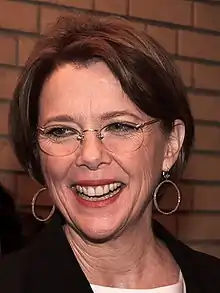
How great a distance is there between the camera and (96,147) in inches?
53.2

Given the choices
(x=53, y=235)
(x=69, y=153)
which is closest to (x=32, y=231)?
(x=53, y=235)

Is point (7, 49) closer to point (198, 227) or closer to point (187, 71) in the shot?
point (187, 71)

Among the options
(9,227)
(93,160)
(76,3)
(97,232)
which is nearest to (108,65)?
(93,160)

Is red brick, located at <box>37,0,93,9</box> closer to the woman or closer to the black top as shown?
the black top

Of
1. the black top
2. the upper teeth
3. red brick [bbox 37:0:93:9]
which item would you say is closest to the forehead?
the upper teeth

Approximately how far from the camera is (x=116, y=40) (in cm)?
144

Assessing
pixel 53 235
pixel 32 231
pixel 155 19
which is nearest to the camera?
pixel 53 235

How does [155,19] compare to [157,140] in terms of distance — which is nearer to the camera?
[157,140]

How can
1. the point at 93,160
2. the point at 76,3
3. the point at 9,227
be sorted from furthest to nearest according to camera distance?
the point at 76,3 < the point at 9,227 < the point at 93,160

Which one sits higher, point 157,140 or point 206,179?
point 157,140

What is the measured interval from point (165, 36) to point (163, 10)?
8cm

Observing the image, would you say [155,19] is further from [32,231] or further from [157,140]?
[157,140]

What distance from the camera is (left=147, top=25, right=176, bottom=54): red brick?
259 cm

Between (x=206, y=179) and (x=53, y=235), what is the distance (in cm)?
126
